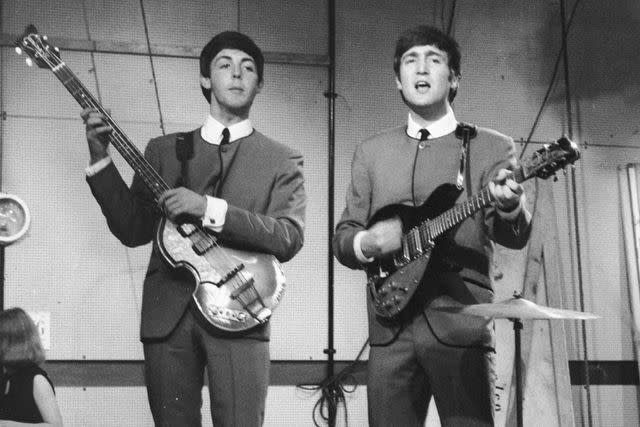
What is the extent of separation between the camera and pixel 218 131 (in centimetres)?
314

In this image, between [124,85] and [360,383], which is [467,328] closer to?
[360,383]

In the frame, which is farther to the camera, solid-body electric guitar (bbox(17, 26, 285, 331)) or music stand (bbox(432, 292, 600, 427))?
solid-body electric guitar (bbox(17, 26, 285, 331))

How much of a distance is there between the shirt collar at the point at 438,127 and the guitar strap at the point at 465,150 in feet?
0.15

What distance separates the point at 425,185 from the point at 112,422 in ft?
9.42

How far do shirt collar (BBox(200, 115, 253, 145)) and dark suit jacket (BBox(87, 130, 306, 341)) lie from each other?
0.08 feet

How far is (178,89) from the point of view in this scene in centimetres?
521

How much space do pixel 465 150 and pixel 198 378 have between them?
1148mm

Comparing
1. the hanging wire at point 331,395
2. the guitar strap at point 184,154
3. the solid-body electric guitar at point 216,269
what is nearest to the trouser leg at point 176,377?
the solid-body electric guitar at point 216,269

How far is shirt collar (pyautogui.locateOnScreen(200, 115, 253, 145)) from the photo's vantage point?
3.13 metres

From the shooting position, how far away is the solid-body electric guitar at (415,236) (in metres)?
2.55

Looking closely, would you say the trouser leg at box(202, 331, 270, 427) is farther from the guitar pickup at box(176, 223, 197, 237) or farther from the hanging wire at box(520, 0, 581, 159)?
the hanging wire at box(520, 0, 581, 159)

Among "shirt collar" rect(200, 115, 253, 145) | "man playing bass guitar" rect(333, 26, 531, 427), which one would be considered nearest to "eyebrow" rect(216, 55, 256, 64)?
"shirt collar" rect(200, 115, 253, 145)

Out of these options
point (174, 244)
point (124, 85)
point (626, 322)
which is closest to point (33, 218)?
point (124, 85)

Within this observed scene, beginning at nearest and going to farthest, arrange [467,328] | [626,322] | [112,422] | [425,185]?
[467,328] < [425,185] < [112,422] < [626,322]
